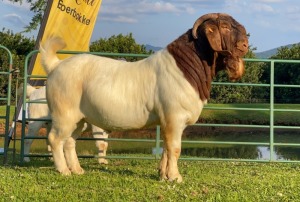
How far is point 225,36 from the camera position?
5.52 meters

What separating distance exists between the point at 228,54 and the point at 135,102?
1.11 metres

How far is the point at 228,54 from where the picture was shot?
5.54 m

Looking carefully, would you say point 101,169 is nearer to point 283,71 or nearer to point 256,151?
point 256,151

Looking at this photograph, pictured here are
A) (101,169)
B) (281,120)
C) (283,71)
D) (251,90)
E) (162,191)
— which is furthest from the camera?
(283,71)

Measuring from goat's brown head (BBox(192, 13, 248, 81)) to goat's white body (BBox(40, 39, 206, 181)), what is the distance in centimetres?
45

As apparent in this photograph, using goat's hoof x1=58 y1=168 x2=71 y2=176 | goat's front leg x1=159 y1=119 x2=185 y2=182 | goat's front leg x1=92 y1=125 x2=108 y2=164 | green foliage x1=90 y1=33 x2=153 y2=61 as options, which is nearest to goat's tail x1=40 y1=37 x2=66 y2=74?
goat's hoof x1=58 y1=168 x2=71 y2=176

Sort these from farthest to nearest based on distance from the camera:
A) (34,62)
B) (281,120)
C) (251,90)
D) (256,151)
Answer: (251,90)
(281,120)
(256,151)
(34,62)

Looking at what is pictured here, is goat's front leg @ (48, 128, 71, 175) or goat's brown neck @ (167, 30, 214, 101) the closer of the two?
goat's brown neck @ (167, 30, 214, 101)

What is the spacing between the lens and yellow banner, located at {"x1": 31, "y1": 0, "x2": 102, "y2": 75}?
32.9ft

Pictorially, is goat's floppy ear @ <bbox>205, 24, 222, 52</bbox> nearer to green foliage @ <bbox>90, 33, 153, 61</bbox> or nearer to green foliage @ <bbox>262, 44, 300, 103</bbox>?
green foliage @ <bbox>262, 44, 300, 103</bbox>

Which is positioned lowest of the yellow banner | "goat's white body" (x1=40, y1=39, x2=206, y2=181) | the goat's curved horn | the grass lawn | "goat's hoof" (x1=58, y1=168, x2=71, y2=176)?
the grass lawn

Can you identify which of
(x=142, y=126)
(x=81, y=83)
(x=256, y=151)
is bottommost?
(x=256, y=151)

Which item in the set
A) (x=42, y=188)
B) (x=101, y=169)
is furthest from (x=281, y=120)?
(x=42, y=188)

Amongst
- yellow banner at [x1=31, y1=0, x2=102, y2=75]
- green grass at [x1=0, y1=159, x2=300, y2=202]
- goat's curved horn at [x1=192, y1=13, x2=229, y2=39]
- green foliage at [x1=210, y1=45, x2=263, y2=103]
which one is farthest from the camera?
green foliage at [x1=210, y1=45, x2=263, y2=103]
